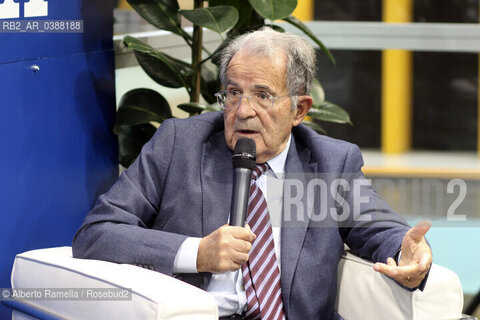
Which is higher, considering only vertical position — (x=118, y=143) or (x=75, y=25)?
(x=75, y=25)

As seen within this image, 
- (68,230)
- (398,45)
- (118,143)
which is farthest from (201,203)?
(398,45)

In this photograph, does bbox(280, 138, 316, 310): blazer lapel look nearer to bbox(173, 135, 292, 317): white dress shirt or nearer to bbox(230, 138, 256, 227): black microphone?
bbox(173, 135, 292, 317): white dress shirt

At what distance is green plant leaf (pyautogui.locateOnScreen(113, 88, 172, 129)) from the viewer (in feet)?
9.51

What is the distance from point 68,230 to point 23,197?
35 cm

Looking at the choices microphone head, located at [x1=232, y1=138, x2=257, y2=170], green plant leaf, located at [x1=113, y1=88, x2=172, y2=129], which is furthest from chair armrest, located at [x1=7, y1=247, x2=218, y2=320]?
green plant leaf, located at [x1=113, y1=88, x2=172, y2=129]

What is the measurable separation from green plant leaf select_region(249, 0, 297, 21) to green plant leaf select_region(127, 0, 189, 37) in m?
0.35

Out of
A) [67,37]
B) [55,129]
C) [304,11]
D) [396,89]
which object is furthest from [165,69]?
[396,89]

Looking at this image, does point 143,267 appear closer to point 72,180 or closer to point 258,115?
point 258,115

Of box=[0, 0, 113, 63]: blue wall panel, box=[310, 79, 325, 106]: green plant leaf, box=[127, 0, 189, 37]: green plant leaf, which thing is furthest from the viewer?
box=[310, 79, 325, 106]: green plant leaf

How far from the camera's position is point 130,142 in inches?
119

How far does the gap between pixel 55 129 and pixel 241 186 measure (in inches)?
41.0

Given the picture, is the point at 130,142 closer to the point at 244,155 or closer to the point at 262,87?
the point at 262,87

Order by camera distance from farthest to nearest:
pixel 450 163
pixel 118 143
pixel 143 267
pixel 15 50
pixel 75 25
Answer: pixel 450 163, pixel 118 143, pixel 75 25, pixel 15 50, pixel 143 267

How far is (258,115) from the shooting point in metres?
2.09
